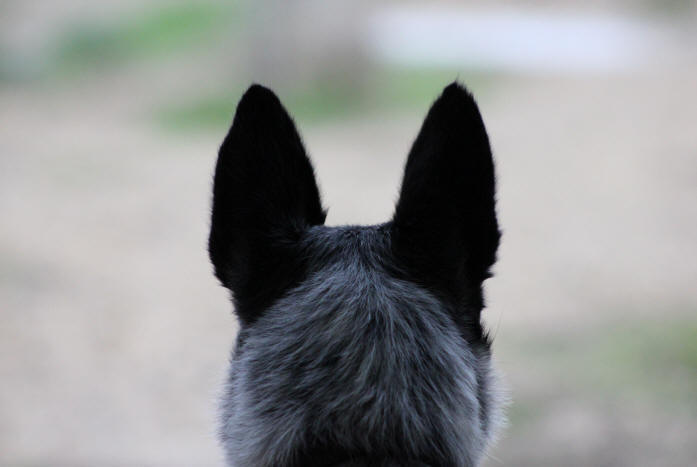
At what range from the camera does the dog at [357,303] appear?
57.3 inches

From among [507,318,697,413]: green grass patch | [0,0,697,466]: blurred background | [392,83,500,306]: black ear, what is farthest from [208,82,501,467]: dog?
[507,318,697,413]: green grass patch

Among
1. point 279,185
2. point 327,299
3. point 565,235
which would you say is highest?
point 565,235

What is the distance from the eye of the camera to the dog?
146cm

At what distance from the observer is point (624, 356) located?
459 cm

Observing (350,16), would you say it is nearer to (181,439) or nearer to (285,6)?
(285,6)

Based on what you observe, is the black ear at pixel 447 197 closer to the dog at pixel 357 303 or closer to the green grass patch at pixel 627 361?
the dog at pixel 357 303

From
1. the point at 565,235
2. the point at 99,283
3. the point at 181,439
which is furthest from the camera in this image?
the point at 565,235

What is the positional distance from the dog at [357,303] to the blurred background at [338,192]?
0.25m

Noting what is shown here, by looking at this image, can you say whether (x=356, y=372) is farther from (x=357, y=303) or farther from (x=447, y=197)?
(x=447, y=197)

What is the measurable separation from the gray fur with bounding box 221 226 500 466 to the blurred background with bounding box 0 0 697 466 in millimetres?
215

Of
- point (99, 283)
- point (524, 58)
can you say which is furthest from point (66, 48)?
point (99, 283)

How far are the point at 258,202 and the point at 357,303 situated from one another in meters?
0.25

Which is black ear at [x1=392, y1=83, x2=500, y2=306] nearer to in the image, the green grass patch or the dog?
the dog

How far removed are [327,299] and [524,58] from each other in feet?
29.6
